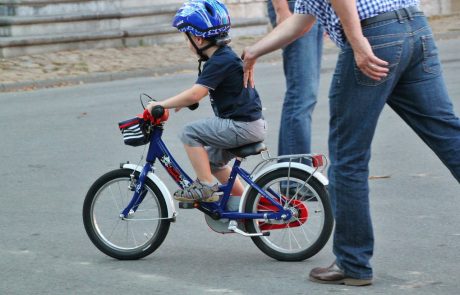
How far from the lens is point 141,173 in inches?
234

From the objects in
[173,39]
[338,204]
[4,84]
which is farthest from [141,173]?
[173,39]

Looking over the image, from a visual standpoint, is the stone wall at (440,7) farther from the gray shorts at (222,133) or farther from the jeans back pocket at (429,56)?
the jeans back pocket at (429,56)

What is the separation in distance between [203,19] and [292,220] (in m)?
1.13

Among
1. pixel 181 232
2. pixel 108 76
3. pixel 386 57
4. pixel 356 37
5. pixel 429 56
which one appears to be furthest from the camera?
pixel 108 76

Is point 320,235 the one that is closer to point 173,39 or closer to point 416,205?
point 416,205

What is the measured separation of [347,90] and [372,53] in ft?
0.74

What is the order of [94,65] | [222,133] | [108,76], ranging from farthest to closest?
[94,65] → [108,76] → [222,133]

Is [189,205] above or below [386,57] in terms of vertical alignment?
below

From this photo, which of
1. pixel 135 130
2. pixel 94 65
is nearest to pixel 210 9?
pixel 135 130

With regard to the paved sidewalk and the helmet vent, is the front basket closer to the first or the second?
the helmet vent

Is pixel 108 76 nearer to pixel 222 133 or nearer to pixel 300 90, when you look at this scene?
pixel 300 90

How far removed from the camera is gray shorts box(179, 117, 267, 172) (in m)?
5.80

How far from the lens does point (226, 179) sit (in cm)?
599

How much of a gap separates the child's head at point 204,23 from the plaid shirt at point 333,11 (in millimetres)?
700
